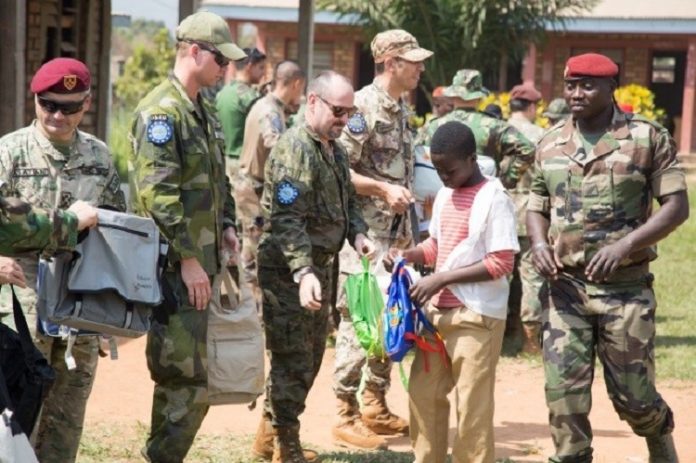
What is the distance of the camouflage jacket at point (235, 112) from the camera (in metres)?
11.9

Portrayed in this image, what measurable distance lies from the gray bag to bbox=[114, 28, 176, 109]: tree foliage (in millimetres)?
31530

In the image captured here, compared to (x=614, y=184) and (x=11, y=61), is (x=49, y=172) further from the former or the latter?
(x=11, y=61)

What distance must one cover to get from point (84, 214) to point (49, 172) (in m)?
0.63

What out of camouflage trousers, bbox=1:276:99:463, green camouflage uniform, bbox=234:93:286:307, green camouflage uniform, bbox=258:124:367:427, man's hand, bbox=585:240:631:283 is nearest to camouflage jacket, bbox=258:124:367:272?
green camouflage uniform, bbox=258:124:367:427

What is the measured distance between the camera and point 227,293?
21.2 ft

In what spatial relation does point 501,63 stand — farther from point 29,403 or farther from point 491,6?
point 29,403

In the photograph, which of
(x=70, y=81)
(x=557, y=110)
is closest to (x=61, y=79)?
(x=70, y=81)

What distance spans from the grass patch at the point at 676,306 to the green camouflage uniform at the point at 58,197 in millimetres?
5537

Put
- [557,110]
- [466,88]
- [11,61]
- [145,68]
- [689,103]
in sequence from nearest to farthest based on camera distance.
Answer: [11,61], [466,88], [557,110], [689,103], [145,68]

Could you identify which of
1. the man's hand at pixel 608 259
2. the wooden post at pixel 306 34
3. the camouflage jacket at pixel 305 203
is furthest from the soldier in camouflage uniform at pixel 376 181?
the wooden post at pixel 306 34

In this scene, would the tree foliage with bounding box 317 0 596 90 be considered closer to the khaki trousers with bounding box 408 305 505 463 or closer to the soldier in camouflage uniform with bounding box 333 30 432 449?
the soldier in camouflage uniform with bounding box 333 30 432 449

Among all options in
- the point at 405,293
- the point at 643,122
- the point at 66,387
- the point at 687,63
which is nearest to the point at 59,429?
the point at 66,387

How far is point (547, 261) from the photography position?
6.36m

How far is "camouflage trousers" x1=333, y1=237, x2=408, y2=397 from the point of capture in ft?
25.5
